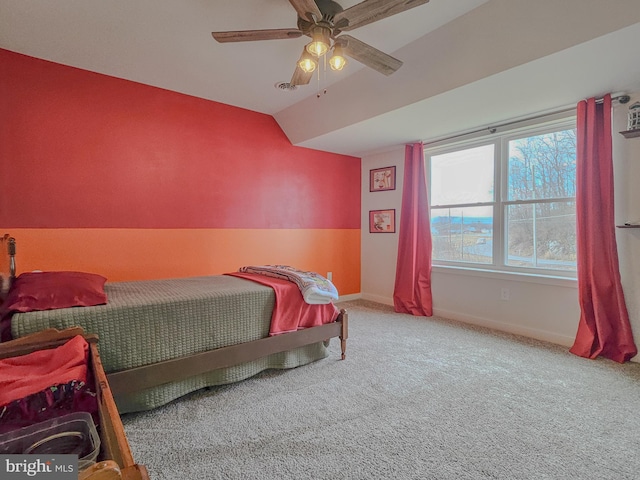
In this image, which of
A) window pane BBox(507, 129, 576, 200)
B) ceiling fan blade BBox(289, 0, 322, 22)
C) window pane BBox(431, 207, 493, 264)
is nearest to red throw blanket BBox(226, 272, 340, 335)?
ceiling fan blade BBox(289, 0, 322, 22)

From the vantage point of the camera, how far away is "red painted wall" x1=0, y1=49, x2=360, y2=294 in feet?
8.73

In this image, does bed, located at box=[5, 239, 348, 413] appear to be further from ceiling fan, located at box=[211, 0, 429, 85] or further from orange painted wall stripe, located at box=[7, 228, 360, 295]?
ceiling fan, located at box=[211, 0, 429, 85]

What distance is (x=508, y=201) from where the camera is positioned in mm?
3453

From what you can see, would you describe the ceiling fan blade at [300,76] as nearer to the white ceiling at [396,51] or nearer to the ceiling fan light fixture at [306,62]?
the ceiling fan light fixture at [306,62]

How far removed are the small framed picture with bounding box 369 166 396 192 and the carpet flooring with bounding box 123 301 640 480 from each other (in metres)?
2.46

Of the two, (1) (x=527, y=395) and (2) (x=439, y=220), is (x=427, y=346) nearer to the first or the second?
(1) (x=527, y=395)

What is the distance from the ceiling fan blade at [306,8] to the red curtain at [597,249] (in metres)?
2.42

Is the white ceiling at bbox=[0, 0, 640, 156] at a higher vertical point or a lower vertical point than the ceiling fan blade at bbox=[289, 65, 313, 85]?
higher

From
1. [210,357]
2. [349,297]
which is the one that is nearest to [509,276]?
[349,297]

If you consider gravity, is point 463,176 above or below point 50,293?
above

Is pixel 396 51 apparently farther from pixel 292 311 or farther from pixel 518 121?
pixel 292 311

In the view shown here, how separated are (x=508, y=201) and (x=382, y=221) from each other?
5.27 ft

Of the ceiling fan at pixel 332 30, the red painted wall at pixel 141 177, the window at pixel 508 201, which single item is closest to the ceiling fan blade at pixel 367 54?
the ceiling fan at pixel 332 30

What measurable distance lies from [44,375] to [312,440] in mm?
1167
